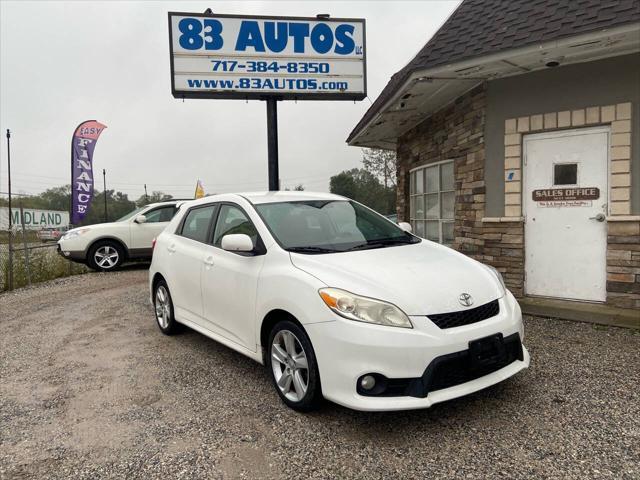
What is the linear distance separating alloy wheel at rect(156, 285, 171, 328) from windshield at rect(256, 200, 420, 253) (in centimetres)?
187

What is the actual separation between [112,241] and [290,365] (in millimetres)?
8837

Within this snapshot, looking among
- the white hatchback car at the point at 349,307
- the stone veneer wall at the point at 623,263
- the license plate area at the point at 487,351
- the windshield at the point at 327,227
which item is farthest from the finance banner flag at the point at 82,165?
the license plate area at the point at 487,351

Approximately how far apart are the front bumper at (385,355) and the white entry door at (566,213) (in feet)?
11.7

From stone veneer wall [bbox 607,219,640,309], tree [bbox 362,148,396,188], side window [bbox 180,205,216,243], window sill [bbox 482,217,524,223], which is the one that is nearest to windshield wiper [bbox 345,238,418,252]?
side window [bbox 180,205,216,243]

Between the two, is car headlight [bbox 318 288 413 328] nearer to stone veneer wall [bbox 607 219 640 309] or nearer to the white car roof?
the white car roof

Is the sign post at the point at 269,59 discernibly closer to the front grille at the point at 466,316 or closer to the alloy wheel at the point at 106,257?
the alloy wheel at the point at 106,257

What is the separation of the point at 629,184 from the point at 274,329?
4515mm

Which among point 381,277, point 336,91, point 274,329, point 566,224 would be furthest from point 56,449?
point 336,91

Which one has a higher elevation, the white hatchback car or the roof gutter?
the roof gutter

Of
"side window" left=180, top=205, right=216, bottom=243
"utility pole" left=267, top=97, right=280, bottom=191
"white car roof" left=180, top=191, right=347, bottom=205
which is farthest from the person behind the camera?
"utility pole" left=267, top=97, right=280, bottom=191

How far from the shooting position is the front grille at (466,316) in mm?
2773

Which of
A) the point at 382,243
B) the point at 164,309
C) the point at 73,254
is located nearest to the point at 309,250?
the point at 382,243

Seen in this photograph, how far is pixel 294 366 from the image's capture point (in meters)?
3.14

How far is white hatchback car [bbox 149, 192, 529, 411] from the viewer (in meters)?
2.69
